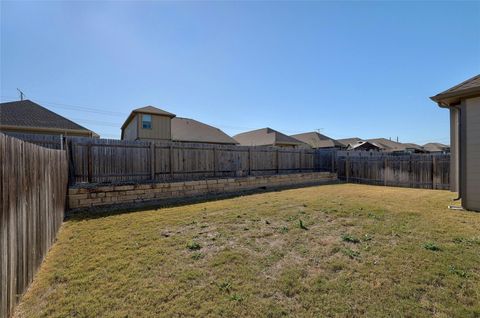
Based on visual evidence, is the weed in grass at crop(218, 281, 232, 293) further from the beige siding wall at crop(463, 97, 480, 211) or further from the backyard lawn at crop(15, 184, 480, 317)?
the beige siding wall at crop(463, 97, 480, 211)

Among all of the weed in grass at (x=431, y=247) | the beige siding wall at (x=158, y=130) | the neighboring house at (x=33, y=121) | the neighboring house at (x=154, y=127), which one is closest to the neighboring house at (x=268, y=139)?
the neighboring house at (x=154, y=127)

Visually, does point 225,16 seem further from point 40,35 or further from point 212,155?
point 40,35

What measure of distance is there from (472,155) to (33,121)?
21.4 m

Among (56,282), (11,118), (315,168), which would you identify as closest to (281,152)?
(315,168)

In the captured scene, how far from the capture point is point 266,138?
2747 cm

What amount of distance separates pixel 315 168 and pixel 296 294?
13.8m

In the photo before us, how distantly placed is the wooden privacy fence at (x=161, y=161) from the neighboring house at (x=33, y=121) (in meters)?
9.74

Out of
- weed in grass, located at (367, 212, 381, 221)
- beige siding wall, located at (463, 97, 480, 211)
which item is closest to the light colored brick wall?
weed in grass, located at (367, 212, 381, 221)

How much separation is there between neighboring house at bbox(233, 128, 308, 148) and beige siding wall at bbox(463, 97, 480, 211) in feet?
64.2

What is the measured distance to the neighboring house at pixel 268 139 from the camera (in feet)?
86.9

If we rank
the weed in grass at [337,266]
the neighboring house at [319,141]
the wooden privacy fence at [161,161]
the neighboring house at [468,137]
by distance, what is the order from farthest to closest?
the neighboring house at [319,141], the wooden privacy fence at [161,161], the neighboring house at [468,137], the weed in grass at [337,266]

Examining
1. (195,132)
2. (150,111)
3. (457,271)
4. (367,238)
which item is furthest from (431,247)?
(195,132)

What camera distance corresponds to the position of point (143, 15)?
25.6 feet

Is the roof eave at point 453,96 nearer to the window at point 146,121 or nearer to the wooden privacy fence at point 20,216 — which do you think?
the wooden privacy fence at point 20,216
